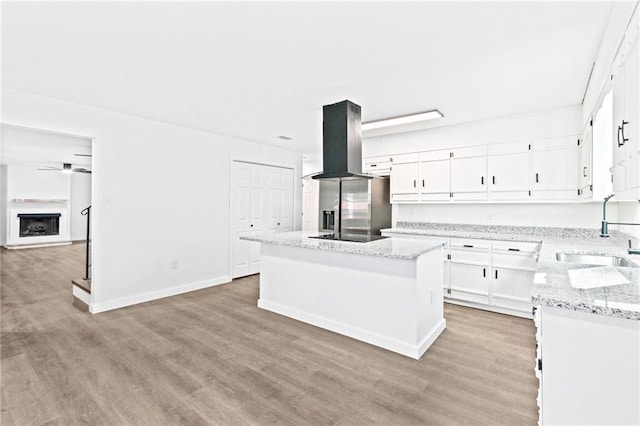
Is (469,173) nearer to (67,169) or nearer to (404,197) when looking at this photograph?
(404,197)

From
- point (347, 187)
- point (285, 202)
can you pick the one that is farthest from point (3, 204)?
point (347, 187)

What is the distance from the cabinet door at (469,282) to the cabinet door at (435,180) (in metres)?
1.09

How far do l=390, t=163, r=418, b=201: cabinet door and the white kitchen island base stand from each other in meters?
1.87

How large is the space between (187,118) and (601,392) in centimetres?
456

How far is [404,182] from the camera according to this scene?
193 inches

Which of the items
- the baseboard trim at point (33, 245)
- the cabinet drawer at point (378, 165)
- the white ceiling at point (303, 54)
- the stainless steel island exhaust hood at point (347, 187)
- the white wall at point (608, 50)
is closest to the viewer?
the white wall at point (608, 50)

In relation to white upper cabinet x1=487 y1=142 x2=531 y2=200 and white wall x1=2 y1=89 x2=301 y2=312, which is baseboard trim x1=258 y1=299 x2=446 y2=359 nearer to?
white wall x1=2 y1=89 x2=301 y2=312

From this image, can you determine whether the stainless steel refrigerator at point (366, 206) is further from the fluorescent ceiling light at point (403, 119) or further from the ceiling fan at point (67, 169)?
the ceiling fan at point (67, 169)

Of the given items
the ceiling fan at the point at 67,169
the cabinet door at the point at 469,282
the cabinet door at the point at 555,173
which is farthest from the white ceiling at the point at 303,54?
the ceiling fan at the point at 67,169

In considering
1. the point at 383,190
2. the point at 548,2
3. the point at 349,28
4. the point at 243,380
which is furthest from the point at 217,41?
the point at 383,190

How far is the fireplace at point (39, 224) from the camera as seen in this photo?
29.3ft

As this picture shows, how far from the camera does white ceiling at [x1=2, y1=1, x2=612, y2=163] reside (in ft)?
6.27

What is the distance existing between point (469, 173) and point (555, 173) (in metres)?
0.96

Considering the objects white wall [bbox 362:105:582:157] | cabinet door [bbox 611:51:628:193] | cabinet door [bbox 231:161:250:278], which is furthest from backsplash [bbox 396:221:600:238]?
cabinet door [bbox 231:161:250:278]
